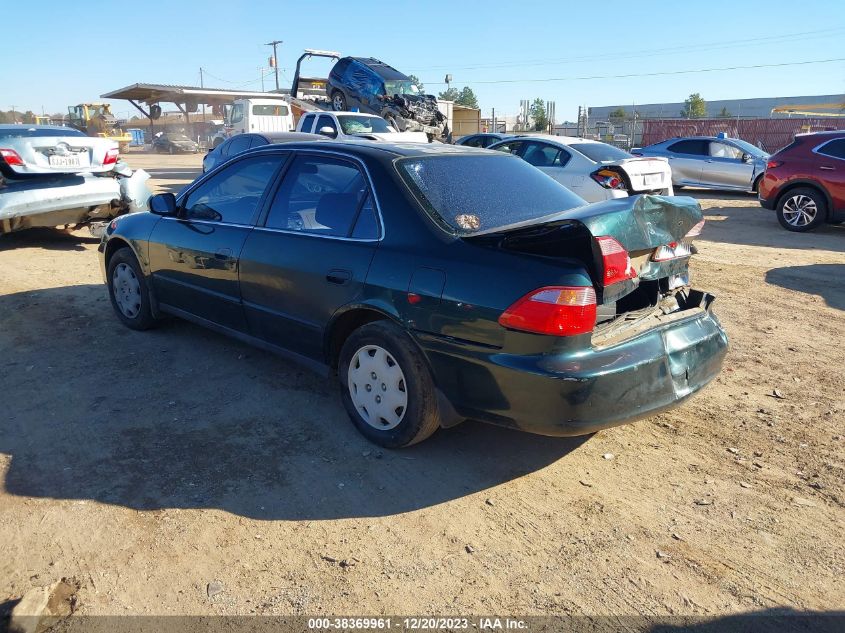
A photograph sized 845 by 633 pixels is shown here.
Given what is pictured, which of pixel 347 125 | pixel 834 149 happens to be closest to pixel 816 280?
pixel 834 149

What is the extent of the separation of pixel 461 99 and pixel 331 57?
85.8 m

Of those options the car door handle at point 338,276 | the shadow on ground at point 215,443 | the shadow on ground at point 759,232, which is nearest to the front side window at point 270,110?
the shadow on ground at point 759,232

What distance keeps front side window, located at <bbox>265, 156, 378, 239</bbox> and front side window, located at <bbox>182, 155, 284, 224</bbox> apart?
0.22m

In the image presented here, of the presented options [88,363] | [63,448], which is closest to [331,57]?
[88,363]

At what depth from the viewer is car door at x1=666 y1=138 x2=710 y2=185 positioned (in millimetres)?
16562

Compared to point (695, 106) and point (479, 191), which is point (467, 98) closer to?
point (695, 106)

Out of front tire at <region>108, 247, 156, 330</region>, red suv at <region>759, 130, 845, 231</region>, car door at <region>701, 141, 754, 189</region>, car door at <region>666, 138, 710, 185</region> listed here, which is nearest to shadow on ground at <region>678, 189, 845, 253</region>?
red suv at <region>759, 130, 845, 231</region>

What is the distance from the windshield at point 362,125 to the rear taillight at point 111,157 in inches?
265

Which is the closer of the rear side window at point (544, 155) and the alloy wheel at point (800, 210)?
the alloy wheel at point (800, 210)

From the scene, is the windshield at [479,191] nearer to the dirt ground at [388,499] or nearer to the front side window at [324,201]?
the front side window at [324,201]

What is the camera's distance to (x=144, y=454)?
144 inches

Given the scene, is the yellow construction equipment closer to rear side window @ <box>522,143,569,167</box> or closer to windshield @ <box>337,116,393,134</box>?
windshield @ <box>337,116,393,134</box>

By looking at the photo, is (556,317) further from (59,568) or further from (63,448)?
(63,448)

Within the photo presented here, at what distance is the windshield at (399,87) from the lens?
19.4 meters
